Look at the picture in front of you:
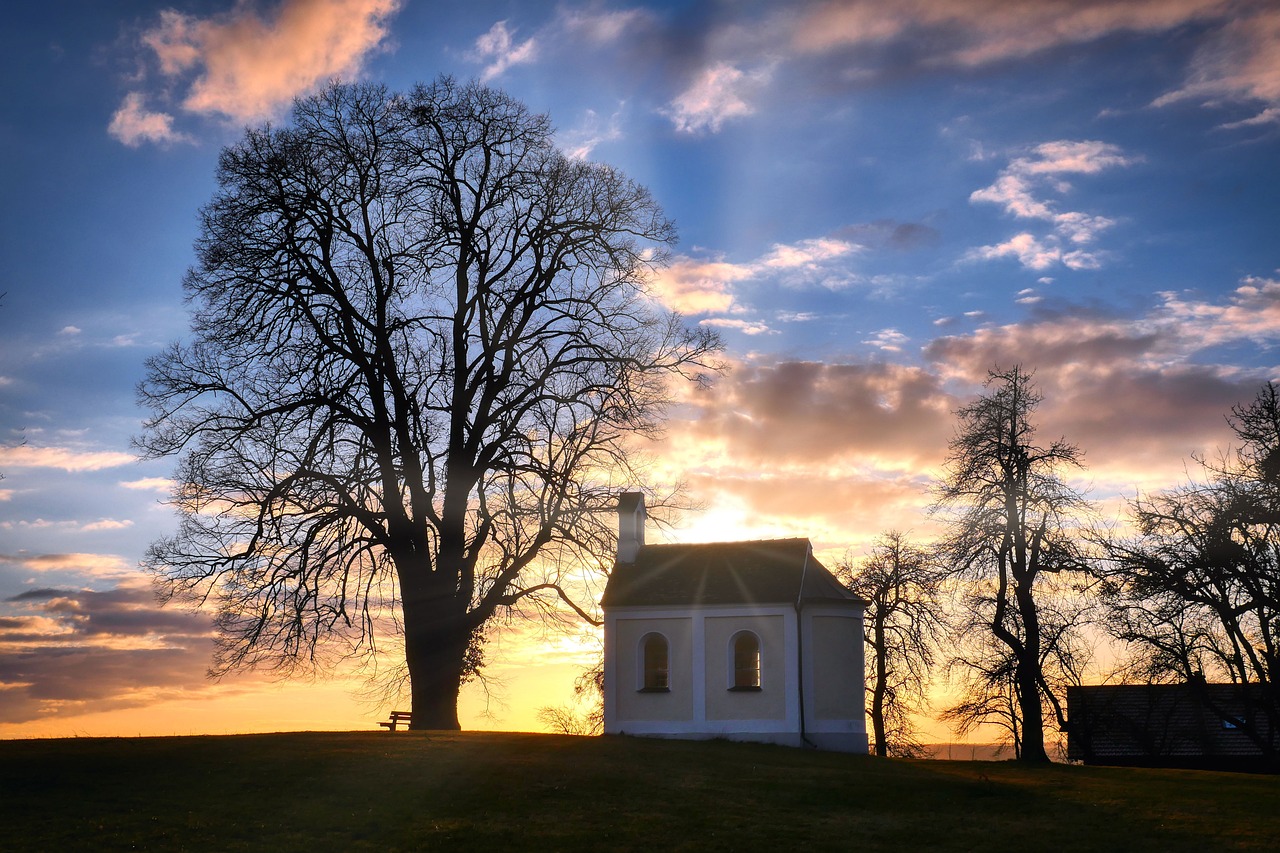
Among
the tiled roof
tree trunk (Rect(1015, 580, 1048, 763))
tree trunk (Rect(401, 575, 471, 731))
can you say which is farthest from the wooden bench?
the tiled roof

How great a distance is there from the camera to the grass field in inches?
669

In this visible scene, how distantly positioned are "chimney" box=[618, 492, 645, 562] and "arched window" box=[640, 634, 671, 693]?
3.95 m

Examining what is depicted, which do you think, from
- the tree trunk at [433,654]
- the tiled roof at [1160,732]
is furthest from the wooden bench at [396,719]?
the tiled roof at [1160,732]

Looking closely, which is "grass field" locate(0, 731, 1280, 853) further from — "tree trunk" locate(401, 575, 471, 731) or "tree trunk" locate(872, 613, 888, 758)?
"tree trunk" locate(872, 613, 888, 758)

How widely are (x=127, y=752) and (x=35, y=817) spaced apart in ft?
16.6

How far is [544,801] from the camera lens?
19.2 m

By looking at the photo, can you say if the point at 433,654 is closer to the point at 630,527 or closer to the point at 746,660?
the point at 746,660

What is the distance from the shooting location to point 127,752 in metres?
22.0

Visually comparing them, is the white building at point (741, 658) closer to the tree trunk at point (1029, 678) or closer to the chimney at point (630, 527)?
the chimney at point (630, 527)

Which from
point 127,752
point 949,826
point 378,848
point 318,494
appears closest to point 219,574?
point 318,494

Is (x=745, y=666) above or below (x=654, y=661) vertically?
below

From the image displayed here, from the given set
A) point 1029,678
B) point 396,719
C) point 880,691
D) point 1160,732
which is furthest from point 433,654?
point 1160,732

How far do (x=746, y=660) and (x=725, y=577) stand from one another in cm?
276

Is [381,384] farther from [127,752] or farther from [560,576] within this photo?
[127,752]
